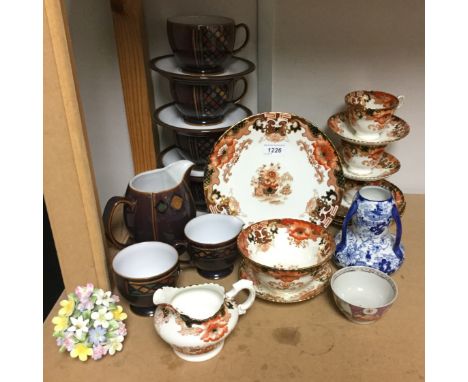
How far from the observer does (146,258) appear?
740mm

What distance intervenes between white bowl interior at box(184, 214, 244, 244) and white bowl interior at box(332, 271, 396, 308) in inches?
7.7

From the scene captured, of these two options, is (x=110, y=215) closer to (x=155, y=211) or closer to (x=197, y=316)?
(x=155, y=211)

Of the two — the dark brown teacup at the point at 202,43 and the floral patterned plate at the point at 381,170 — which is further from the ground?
the dark brown teacup at the point at 202,43

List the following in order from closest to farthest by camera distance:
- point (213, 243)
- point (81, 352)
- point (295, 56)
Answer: point (81, 352) → point (213, 243) → point (295, 56)

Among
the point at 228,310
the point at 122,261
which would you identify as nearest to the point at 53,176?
the point at 122,261

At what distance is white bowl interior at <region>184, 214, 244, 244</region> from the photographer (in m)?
0.79

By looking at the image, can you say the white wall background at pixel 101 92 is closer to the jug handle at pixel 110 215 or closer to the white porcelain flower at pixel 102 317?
the jug handle at pixel 110 215

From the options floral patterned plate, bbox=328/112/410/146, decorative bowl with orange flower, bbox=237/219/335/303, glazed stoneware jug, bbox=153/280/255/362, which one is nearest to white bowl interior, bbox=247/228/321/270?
decorative bowl with orange flower, bbox=237/219/335/303

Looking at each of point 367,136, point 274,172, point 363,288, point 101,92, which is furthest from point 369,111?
point 101,92

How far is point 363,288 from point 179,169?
377 millimetres

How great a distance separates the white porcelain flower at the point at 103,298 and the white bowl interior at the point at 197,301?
9cm

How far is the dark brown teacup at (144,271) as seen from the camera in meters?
0.66

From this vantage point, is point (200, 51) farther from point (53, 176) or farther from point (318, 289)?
point (318, 289)

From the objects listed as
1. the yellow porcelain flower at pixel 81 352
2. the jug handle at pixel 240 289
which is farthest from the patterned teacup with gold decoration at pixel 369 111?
the yellow porcelain flower at pixel 81 352
